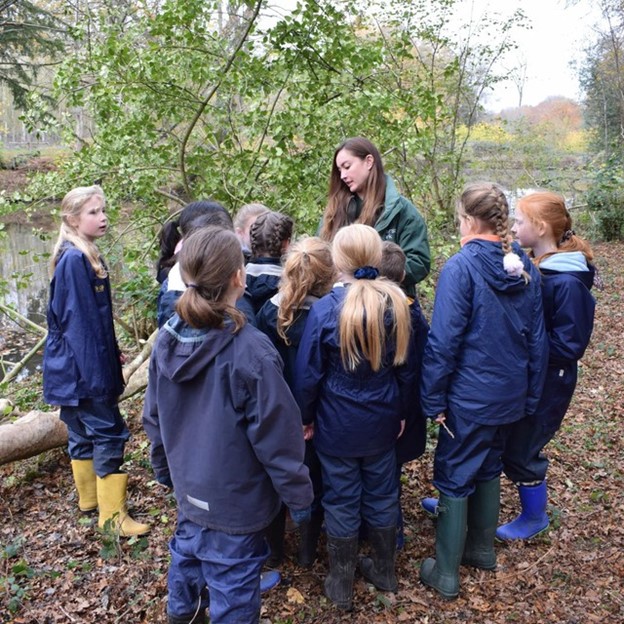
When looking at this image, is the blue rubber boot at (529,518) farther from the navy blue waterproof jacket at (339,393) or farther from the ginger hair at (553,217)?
the ginger hair at (553,217)

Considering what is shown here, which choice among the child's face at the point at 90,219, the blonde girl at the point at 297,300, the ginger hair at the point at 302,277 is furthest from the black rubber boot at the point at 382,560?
the child's face at the point at 90,219

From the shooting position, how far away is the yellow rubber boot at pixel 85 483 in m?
3.32

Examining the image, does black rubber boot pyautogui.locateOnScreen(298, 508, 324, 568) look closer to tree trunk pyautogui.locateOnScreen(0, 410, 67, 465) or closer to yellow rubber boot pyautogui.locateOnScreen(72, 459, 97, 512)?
yellow rubber boot pyautogui.locateOnScreen(72, 459, 97, 512)

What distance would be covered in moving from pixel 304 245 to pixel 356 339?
0.55 metres

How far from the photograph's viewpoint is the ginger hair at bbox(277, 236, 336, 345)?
2.61 m

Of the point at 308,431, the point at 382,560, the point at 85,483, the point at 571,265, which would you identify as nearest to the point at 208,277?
the point at 308,431

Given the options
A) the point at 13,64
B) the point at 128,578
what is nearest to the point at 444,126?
the point at 128,578

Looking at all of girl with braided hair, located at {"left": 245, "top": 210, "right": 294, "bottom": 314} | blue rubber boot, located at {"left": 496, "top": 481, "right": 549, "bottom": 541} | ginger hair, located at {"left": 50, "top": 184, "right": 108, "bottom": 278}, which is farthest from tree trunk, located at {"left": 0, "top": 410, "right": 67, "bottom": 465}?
blue rubber boot, located at {"left": 496, "top": 481, "right": 549, "bottom": 541}

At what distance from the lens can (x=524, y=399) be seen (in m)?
2.70

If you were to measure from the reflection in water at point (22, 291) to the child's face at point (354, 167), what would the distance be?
2.89 metres

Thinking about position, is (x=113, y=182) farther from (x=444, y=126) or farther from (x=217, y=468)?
(x=444, y=126)

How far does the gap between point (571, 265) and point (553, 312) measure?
10.2 inches

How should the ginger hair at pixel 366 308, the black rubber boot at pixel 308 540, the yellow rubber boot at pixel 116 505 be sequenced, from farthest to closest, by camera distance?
the yellow rubber boot at pixel 116 505 → the black rubber boot at pixel 308 540 → the ginger hair at pixel 366 308

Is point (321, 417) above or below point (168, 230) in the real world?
below
